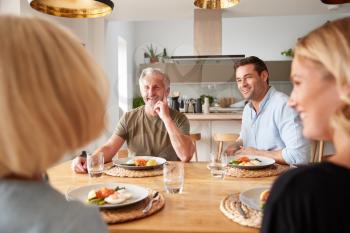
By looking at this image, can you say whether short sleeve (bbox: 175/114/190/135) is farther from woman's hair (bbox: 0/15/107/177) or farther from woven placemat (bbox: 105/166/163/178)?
woman's hair (bbox: 0/15/107/177)

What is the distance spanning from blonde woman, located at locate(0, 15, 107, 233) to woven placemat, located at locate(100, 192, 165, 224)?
→ 0.37m

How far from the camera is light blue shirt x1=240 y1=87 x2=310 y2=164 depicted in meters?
1.92

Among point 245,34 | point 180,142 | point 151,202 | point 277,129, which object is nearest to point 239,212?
point 151,202

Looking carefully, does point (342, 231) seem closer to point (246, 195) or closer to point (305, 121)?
point (305, 121)

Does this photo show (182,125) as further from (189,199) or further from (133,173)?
(189,199)

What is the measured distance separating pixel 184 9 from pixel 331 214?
3.88 meters

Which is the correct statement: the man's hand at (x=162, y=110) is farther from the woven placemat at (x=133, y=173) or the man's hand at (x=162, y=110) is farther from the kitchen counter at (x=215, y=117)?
the kitchen counter at (x=215, y=117)

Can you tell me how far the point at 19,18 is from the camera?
0.56m

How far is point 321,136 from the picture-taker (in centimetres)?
69

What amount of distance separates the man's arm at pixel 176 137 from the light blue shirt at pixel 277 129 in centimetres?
55

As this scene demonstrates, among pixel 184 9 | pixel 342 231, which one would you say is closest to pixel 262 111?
pixel 342 231

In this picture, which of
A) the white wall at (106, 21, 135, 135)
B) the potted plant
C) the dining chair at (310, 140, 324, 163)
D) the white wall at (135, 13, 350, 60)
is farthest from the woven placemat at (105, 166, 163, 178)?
the white wall at (135, 13, 350, 60)

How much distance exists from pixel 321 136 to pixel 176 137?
139 cm

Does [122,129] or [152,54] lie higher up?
[152,54]
